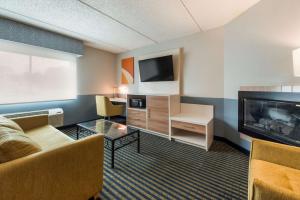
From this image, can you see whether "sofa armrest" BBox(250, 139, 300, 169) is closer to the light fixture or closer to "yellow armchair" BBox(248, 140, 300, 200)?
"yellow armchair" BBox(248, 140, 300, 200)

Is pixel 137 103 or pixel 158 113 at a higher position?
pixel 137 103

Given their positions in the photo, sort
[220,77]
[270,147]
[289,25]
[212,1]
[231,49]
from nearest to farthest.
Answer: [270,147], [289,25], [212,1], [231,49], [220,77]

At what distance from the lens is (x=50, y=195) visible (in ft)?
3.26

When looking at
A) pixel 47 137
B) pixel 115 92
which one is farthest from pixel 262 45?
pixel 115 92

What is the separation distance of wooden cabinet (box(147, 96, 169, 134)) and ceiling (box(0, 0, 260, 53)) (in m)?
1.51

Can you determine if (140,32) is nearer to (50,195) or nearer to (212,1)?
(212,1)

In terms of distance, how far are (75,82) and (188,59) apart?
3.13 m

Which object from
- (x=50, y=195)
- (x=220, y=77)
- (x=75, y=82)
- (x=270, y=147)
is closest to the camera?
(x=50, y=195)

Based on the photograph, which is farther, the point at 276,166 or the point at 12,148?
the point at 276,166

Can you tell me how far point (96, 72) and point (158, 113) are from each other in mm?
2554

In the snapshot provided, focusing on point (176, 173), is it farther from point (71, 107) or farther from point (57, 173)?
point (71, 107)

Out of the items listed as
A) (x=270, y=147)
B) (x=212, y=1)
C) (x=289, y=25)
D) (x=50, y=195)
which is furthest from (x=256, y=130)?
(x=50, y=195)

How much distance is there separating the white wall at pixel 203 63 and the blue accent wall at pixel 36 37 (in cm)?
243

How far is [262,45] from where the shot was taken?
2.02 m
